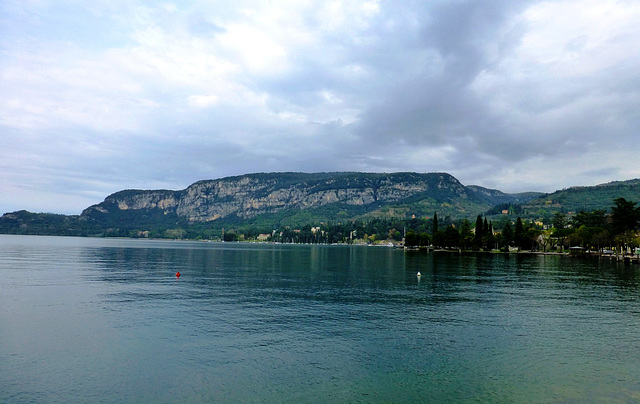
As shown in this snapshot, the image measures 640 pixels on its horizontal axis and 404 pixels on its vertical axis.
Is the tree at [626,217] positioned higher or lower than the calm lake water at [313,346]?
higher

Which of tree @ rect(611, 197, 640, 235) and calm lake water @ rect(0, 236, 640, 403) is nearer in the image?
calm lake water @ rect(0, 236, 640, 403)

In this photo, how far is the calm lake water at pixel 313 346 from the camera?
23188 millimetres

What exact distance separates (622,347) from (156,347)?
36.1 metres

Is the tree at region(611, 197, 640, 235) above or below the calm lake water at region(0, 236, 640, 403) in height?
above

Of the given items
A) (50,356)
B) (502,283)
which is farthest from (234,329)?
(502,283)

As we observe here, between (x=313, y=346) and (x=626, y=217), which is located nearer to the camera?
(x=313, y=346)

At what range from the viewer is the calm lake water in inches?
913

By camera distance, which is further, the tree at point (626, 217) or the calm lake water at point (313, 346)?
the tree at point (626, 217)

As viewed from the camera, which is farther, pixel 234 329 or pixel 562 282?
pixel 562 282

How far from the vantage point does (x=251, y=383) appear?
2406 cm

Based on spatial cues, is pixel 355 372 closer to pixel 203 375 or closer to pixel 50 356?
pixel 203 375

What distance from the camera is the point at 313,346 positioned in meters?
31.2

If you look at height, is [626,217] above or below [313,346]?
above

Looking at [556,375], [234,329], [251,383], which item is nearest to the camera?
[251,383]
